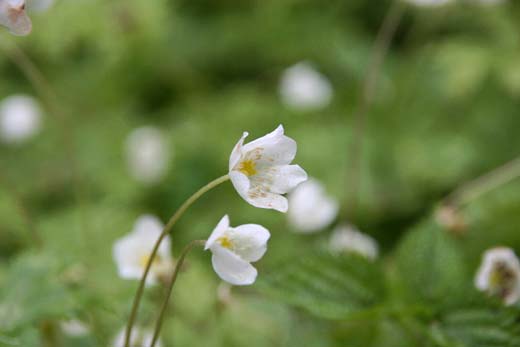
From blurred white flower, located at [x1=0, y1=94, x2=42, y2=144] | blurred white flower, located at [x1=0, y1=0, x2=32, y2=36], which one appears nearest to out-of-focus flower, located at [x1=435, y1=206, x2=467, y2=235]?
blurred white flower, located at [x1=0, y1=0, x2=32, y2=36]

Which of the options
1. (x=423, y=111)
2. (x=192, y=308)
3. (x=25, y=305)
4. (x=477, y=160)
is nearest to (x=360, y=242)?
(x=192, y=308)

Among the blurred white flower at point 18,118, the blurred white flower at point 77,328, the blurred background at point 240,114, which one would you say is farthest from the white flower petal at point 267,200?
the blurred white flower at point 18,118

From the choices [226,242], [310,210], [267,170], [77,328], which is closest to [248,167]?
[267,170]

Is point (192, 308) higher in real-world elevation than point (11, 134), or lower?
lower

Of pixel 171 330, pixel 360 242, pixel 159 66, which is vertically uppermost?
pixel 159 66

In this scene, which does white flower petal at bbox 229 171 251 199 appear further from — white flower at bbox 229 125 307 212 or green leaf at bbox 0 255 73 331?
green leaf at bbox 0 255 73 331

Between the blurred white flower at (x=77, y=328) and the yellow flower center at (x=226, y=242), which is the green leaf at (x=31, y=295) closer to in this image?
the blurred white flower at (x=77, y=328)

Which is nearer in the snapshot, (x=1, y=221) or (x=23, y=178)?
(x=1, y=221)

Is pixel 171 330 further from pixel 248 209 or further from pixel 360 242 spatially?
pixel 248 209
